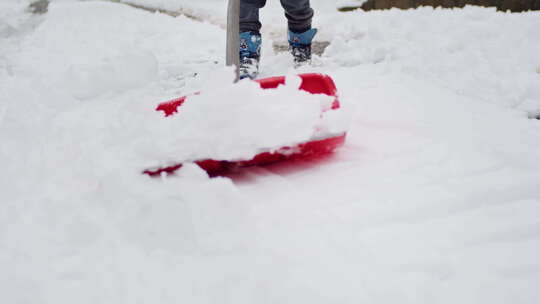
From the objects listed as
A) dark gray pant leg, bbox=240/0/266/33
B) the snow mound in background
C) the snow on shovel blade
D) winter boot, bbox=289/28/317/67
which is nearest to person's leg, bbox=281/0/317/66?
winter boot, bbox=289/28/317/67

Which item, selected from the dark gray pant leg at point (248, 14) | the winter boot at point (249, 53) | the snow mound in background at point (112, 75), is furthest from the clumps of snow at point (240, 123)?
the dark gray pant leg at point (248, 14)

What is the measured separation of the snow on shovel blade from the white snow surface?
1.2 inches

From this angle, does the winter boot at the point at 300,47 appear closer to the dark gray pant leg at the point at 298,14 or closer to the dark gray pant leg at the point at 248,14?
the dark gray pant leg at the point at 298,14

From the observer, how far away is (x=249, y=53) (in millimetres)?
2098

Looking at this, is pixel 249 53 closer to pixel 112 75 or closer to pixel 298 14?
pixel 298 14

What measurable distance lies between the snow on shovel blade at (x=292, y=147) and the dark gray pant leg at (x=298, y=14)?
1253 millimetres

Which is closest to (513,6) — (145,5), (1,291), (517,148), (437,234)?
(517,148)

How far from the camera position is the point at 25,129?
1311 millimetres

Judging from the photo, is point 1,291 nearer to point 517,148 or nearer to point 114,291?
point 114,291

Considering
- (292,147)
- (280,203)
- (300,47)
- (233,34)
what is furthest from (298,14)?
(280,203)

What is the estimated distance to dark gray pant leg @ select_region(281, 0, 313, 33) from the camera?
2.11 metres

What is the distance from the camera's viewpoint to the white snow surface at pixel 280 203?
0.61m

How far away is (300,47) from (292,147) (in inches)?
55.0

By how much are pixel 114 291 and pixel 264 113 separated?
51 cm
